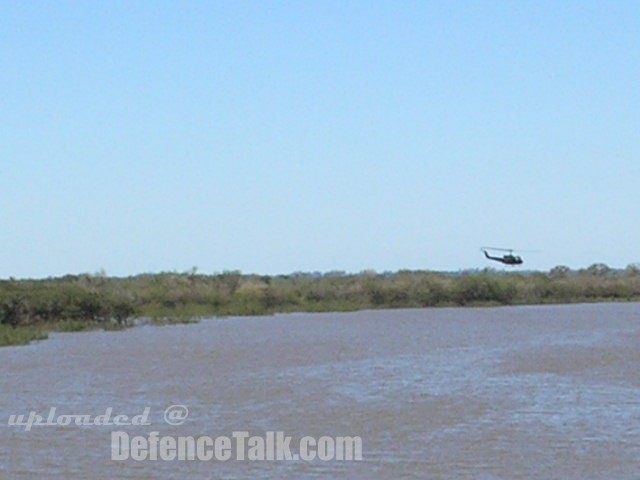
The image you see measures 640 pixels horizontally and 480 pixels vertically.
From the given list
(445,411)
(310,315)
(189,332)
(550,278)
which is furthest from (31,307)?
(550,278)

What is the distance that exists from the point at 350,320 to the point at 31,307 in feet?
51.0

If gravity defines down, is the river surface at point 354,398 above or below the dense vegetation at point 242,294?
below

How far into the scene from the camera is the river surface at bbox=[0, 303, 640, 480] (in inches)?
576

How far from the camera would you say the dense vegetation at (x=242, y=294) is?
134 ft

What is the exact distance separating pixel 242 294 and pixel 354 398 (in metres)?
38.8

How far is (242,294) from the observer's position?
5950cm

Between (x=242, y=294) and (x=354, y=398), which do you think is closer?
(x=354, y=398)

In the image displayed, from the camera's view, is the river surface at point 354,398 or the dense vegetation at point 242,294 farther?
the dense vegetation at point 242,294

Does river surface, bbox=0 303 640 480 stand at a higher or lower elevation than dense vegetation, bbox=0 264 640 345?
lower

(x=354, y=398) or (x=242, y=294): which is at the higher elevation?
(x=242, y=294)

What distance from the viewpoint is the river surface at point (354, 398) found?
576 inches

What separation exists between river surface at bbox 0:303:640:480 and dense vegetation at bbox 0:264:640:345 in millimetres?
2608

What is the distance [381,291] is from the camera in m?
63.7

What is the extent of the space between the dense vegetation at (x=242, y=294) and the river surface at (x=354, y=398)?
261 cm
